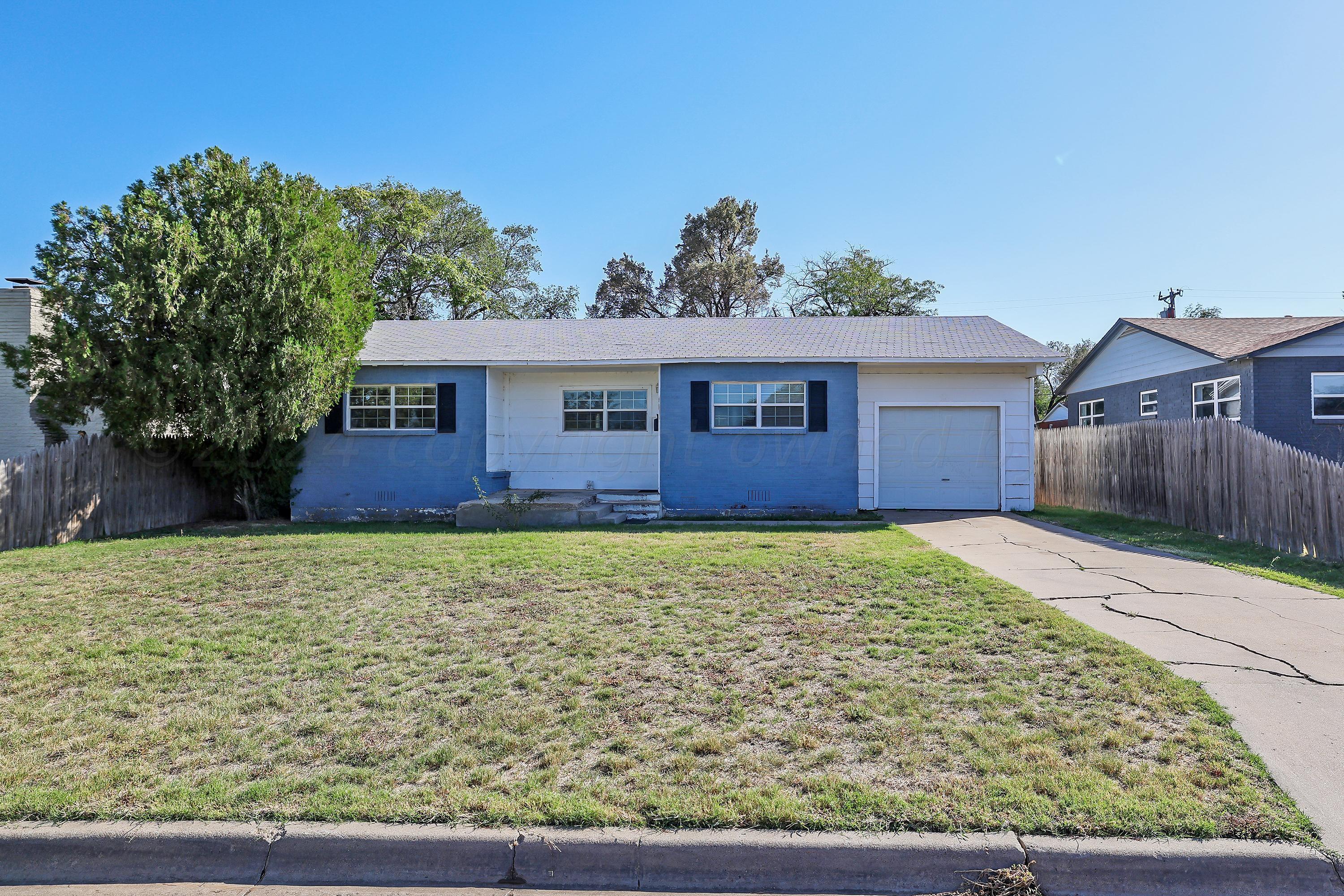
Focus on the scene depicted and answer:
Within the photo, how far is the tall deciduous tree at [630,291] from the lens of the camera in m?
38.5

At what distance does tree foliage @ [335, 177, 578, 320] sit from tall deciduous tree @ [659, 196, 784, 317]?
29.4 ft

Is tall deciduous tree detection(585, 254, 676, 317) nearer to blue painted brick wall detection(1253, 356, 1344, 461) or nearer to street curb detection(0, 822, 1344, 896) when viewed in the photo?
blue painted brick wall detection(1253, 356, 1344, 461)

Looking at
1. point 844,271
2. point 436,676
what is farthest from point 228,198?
point 844,271

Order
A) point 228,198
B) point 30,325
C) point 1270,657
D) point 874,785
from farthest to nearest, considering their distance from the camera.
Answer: point 30,325, point 228,198, point 1270,657, point 874,785

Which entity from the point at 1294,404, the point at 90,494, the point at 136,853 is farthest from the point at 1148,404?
the point at 90,494

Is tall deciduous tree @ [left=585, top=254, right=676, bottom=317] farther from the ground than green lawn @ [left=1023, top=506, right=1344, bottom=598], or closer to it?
farther from the ground

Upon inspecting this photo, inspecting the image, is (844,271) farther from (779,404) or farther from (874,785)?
(874,785)

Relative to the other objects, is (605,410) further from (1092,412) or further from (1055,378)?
(1055,378)

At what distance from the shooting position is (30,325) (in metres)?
17.4

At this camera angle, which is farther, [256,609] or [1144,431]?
[1144,431]

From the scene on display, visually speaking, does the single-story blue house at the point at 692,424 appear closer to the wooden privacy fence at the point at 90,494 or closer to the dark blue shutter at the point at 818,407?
the dark blue shutter at the point at 818,407

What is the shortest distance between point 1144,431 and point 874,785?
1307 centimetres

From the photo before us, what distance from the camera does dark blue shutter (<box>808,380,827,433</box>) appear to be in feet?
46.8

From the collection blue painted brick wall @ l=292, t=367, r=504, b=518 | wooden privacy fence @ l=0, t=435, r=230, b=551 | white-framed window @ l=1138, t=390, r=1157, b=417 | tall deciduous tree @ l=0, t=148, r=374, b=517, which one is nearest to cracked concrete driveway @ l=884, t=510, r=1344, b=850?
blue painted brick wall @ l=292, t=367, r=504, b=518
